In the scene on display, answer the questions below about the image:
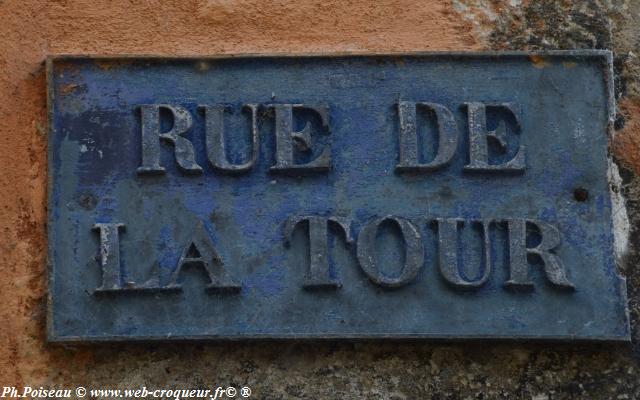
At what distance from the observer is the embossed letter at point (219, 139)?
3.10 m

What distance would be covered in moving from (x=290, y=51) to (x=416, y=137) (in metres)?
0.36

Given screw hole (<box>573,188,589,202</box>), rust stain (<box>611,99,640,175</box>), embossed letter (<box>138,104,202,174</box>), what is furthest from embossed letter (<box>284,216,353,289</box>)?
rust stain (<box>611,99,640,175</box>)

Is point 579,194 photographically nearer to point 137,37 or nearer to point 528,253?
point 528,253

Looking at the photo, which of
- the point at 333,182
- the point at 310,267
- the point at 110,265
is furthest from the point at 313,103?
the point at 110,265

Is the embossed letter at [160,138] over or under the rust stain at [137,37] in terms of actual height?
under

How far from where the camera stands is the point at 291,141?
3.12m

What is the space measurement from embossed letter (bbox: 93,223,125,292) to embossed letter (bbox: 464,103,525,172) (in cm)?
78

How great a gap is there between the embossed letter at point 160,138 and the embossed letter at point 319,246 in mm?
254

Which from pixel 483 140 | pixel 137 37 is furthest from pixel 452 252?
pixel 137 37

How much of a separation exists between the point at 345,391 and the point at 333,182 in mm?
456

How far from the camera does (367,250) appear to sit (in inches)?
121

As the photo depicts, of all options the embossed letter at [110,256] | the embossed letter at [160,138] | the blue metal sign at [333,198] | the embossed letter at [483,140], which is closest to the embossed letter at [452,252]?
the blue metal sign at [333,198]

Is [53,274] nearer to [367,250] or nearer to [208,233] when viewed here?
[208,233]

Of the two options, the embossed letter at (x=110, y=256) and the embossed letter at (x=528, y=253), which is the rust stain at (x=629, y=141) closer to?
the embossed letter at (x=528, y=253)
